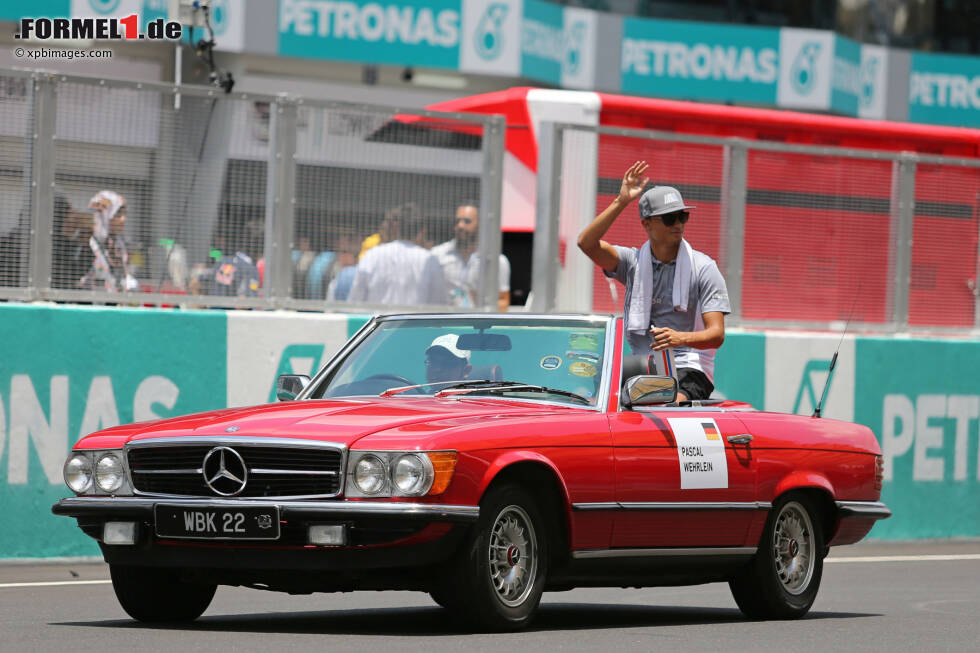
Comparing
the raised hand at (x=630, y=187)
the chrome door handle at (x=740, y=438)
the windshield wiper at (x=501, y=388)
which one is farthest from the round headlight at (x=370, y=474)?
the raised hand at (x=630, y=187)

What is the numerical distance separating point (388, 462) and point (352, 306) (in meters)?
6.51

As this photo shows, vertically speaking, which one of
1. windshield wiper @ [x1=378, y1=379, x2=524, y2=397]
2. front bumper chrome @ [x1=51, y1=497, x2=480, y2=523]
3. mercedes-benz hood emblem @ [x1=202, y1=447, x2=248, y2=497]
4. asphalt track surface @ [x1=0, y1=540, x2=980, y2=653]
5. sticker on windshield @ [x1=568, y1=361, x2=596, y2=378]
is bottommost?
asphalt track surface @ [x1=0, y1=540, x2=980, y2=653]

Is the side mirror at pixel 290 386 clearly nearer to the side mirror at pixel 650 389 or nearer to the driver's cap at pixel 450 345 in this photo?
the driver's cap at pixel 450 345

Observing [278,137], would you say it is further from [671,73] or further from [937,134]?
[671,73]

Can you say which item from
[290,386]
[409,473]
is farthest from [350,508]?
[290,386]

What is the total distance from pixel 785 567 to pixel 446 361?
1994mm

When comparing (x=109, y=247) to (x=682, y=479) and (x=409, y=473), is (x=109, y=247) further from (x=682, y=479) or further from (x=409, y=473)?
(x=409, y=473)

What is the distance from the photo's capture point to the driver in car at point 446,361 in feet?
29.2

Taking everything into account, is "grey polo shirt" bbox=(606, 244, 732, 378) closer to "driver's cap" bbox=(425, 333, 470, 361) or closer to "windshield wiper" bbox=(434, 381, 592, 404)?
"driver's cap" bbox=(425, 333, 470, 361)

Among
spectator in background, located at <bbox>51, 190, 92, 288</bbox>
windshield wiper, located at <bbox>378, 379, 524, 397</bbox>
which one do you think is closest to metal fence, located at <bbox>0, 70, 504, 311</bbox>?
spectator in background, located at <bbox>51, 190, 92, 288</bbox>

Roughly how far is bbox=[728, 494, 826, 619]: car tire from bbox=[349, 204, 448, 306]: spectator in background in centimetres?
510

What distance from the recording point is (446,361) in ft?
29.5

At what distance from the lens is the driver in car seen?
890cm

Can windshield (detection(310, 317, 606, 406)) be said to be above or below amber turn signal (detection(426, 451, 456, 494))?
above
